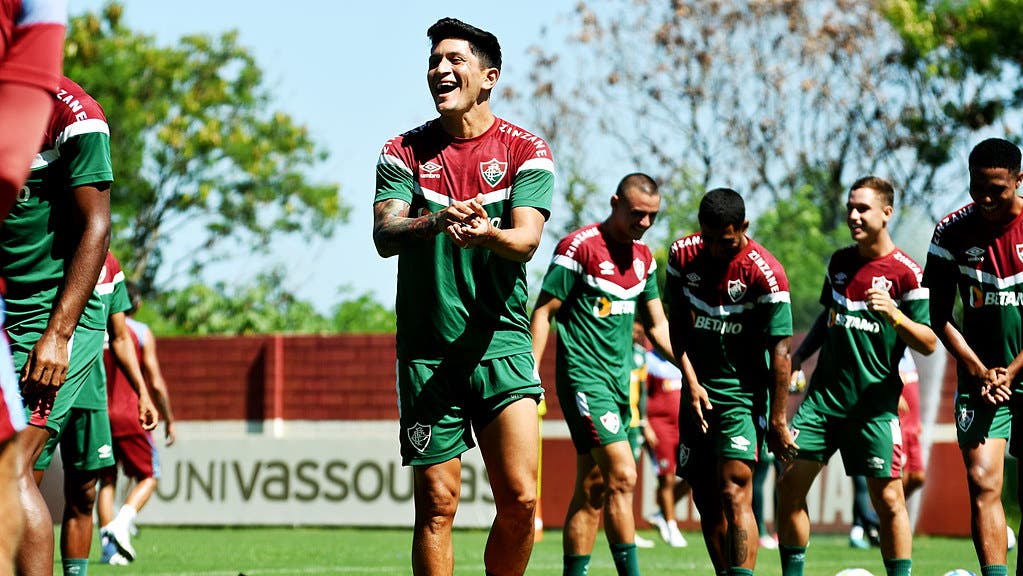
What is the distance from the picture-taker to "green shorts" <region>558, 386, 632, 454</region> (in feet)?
28.5

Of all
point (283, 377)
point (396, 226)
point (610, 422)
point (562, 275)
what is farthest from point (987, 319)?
point (283, 377)

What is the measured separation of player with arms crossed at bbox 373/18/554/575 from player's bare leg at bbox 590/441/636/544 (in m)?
2.57

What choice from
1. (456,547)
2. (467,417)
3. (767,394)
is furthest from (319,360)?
(467,417)

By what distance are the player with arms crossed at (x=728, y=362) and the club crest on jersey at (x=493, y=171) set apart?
2.26 m

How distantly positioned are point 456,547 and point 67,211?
9242 millimetres

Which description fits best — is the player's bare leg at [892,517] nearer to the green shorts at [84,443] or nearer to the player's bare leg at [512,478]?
the player's bare leg at [512,478]

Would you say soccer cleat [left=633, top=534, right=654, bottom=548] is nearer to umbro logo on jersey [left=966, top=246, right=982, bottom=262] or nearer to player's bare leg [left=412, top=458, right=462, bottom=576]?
umbro logo on jersey [left=966, top=246, right=982, bottom=262]

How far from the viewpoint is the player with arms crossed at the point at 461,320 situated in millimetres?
5941

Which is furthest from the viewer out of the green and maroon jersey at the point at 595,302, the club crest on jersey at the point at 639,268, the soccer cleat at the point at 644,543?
the soccer cleat at the point at 644,543

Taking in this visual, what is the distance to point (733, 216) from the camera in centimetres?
802

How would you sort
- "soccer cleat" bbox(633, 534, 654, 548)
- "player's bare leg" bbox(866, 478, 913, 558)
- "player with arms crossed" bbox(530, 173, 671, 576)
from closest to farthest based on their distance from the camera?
"player's bare leg" bbox(866, 478, 913, 558)
"player with arms crossed" bbox(530, 173, 671, 576)
"soccer cleat" bbox(633, 534, 654, 548)

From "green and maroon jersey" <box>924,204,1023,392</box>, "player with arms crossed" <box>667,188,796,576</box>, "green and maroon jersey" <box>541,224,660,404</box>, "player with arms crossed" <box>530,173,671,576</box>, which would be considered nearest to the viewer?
"green and maroon jersey" <box>924,204,1023,392</box>

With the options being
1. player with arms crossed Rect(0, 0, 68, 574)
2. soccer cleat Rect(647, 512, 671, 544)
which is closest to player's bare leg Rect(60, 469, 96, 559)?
player with arms crossed Rect(0, 0, 68, 574)

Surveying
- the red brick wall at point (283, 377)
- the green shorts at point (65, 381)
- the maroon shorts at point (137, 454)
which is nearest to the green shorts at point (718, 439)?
the green shorts at point (65, 381)
